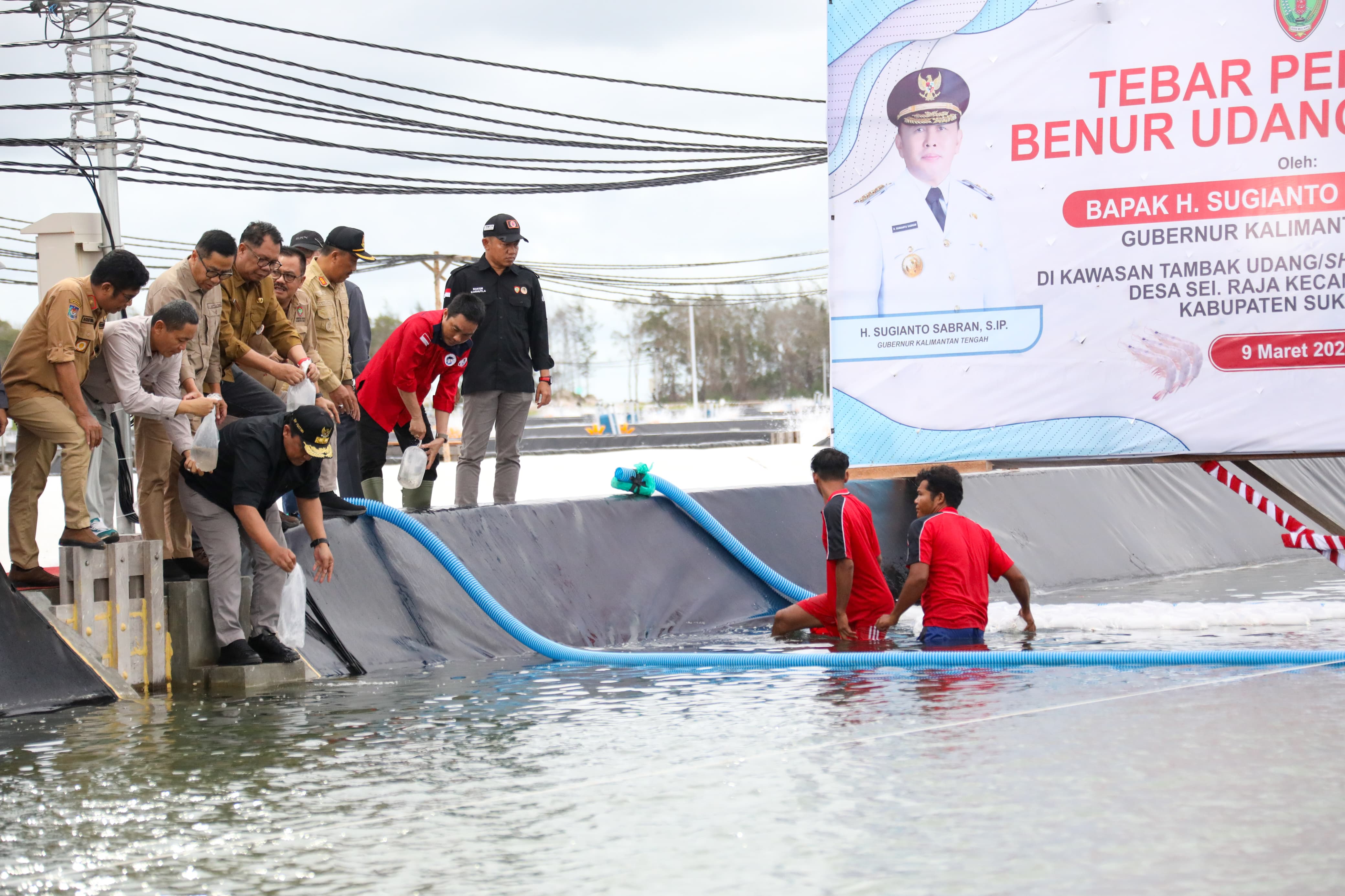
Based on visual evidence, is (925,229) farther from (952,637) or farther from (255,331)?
(255,331)

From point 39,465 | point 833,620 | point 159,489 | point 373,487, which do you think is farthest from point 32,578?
point 833,620

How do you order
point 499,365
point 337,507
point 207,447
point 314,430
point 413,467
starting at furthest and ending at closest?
point 499,365, point 413,467, point 337,507, point 207,447, point 314,430

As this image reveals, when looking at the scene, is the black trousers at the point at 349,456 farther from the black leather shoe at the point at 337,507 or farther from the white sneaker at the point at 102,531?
the white sneaker at the point at 102,531

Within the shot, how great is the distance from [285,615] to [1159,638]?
487 cm

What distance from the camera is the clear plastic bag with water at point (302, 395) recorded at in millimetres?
8023

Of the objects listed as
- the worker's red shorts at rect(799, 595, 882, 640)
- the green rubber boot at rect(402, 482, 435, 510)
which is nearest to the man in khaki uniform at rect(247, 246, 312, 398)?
the green rubber boot at rect(402, 482, 435, 510)

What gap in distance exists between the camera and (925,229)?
9.44 meters

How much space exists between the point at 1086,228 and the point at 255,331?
515 centimetres

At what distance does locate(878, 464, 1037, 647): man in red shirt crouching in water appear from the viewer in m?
7.83

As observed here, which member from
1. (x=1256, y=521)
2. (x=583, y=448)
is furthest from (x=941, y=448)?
(x=583, y=448)

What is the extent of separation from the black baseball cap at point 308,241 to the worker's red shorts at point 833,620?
3.88m

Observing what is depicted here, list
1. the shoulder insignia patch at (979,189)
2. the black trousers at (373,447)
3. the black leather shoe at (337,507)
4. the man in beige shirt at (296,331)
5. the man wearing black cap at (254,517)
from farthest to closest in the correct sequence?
the black trousers at (373,447), the shoulder insignia patch at (979,189), the man in beige shirt at (296,331), the black leather shoe at (337,507), the man wearing black cap at (254,517)

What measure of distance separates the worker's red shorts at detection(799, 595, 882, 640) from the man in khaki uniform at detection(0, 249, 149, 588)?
4.02m

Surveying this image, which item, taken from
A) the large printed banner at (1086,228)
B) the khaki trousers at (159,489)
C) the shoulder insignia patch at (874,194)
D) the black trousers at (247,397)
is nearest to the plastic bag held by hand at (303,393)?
the black trousers at (247,397)
